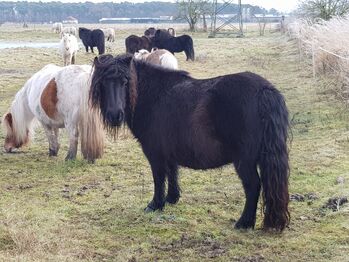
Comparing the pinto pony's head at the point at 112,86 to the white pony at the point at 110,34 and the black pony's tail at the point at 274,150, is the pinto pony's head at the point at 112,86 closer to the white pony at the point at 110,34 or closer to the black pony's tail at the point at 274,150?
the black pony's tail at the point at 274,150

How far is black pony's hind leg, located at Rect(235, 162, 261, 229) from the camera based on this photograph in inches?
155

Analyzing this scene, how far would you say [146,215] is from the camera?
15.1ft

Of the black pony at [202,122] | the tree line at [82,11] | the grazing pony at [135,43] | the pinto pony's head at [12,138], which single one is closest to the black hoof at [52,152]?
the pinto pony's head at [12,138]

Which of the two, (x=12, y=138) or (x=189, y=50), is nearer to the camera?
(x=12, y=138)

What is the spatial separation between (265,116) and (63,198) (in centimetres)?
250

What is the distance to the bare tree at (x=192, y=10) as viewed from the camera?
4741cm

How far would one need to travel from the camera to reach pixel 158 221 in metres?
4.42

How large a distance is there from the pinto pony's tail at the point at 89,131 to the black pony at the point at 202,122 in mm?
1652

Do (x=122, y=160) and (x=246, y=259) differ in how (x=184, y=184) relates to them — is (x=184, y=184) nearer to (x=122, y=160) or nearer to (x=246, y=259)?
(x=122, y=160)

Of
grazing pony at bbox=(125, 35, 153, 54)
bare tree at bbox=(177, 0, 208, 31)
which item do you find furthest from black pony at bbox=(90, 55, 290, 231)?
bare tree at bbox=(177, 0, 208, 31)

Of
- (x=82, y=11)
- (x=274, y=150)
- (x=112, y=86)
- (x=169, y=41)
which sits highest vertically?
(x=82, y=11)

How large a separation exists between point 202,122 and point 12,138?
13.6ft

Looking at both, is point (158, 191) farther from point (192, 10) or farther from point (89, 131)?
point (192, 10)

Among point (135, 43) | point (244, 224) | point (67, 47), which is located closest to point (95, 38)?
point (135, 43)
